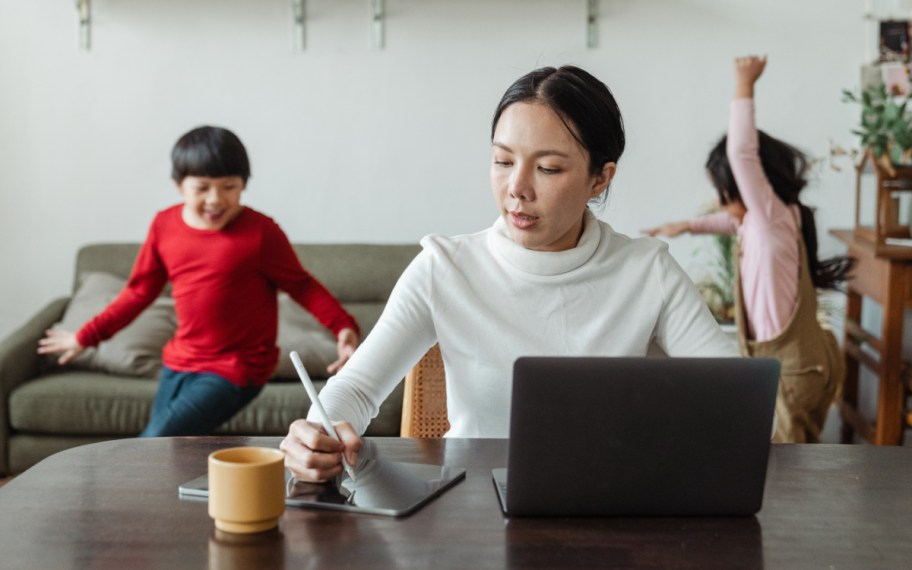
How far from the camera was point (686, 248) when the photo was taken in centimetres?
390

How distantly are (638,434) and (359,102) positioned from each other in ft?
9.71

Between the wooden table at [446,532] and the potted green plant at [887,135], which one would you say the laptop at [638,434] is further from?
the potted green plant at [887,135]

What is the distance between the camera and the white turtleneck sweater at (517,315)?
5.18 feet

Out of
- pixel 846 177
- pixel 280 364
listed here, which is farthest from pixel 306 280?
pixel 846 177

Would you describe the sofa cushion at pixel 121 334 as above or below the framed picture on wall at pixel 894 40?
below

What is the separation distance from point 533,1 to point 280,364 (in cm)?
159

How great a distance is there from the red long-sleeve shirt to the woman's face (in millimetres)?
1009

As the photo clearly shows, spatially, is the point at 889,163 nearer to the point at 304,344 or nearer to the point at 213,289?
the point at 304,344

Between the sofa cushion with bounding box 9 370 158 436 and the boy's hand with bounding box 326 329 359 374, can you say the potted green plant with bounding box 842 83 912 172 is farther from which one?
the sofa cushion with bounding box 9 370 158 436

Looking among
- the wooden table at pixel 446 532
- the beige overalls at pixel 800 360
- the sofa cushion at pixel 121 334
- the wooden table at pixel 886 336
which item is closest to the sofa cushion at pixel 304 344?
the sofa cushion at pixel 121 334

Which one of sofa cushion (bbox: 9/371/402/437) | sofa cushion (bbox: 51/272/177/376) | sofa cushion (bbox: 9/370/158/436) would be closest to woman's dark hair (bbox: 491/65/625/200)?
sofa cushion (bbox: 9/371/402/437)

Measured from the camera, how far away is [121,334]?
135 inches

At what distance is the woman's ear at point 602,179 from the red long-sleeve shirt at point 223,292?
39.0 inches

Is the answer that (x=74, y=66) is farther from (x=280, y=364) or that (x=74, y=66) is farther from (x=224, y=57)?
(x=280, y=364)
